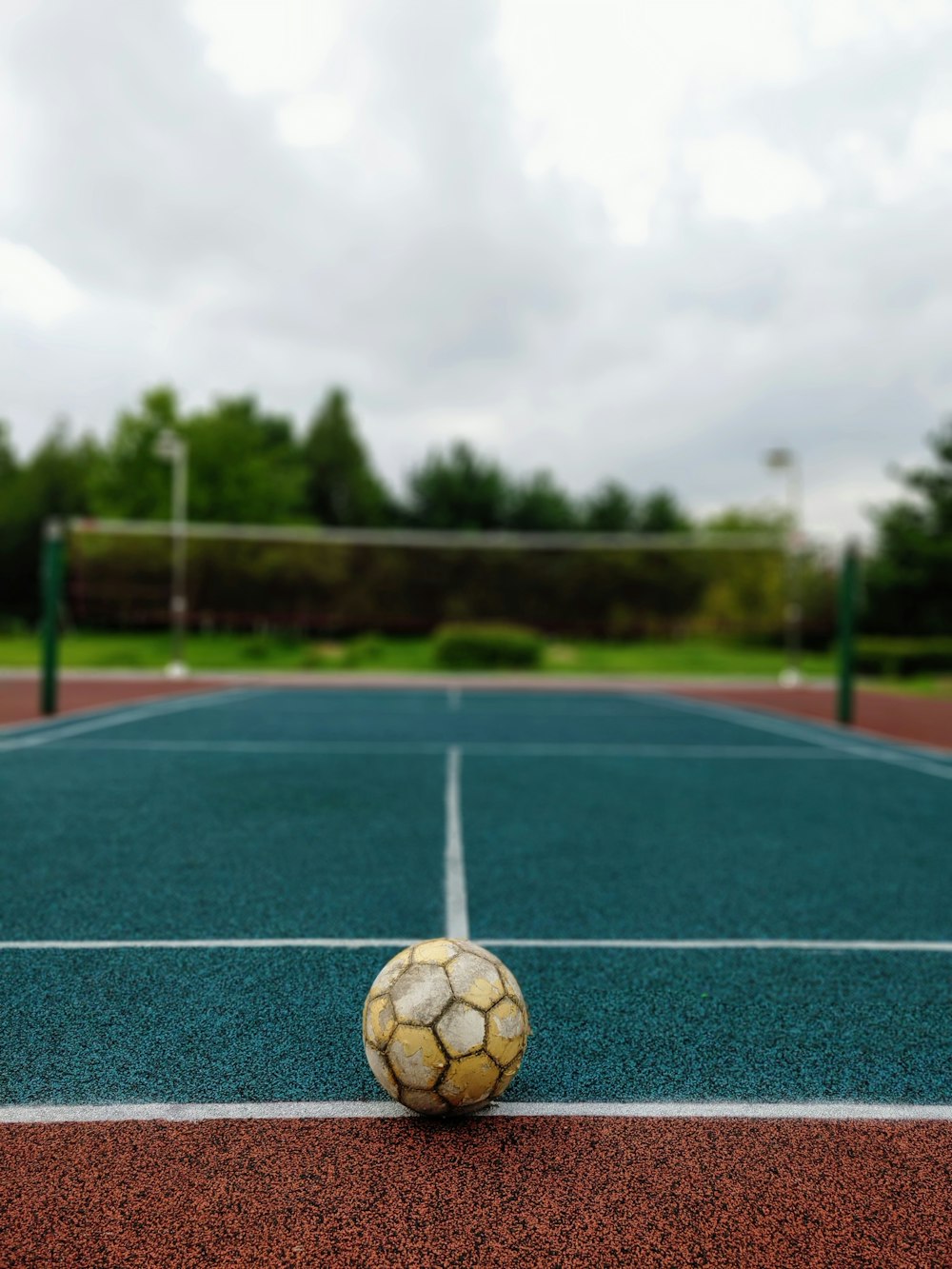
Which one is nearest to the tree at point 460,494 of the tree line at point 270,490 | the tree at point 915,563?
the tree line at point 270,490

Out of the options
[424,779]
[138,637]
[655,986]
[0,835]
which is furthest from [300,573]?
[655,986]

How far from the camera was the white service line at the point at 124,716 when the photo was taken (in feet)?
38.0

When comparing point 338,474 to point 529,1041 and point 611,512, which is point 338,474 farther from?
point 529,1041

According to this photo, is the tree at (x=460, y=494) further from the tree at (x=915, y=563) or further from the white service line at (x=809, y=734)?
the white service line at (x=809, y=734)

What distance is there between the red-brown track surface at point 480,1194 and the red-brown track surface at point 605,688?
11.7 metres

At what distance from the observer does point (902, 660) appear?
29.4 metres

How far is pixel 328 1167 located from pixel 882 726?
14888mm

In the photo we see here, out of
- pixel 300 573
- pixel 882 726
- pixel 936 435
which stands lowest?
pixel 882 726

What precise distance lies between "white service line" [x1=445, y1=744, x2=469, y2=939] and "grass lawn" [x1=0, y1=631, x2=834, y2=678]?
2013cm

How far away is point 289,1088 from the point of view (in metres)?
3.11

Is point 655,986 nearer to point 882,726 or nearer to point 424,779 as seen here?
point 424,779

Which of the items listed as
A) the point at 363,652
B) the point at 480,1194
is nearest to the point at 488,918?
the point at 480,1194

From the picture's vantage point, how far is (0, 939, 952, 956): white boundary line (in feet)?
14.7

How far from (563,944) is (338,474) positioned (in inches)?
2572
